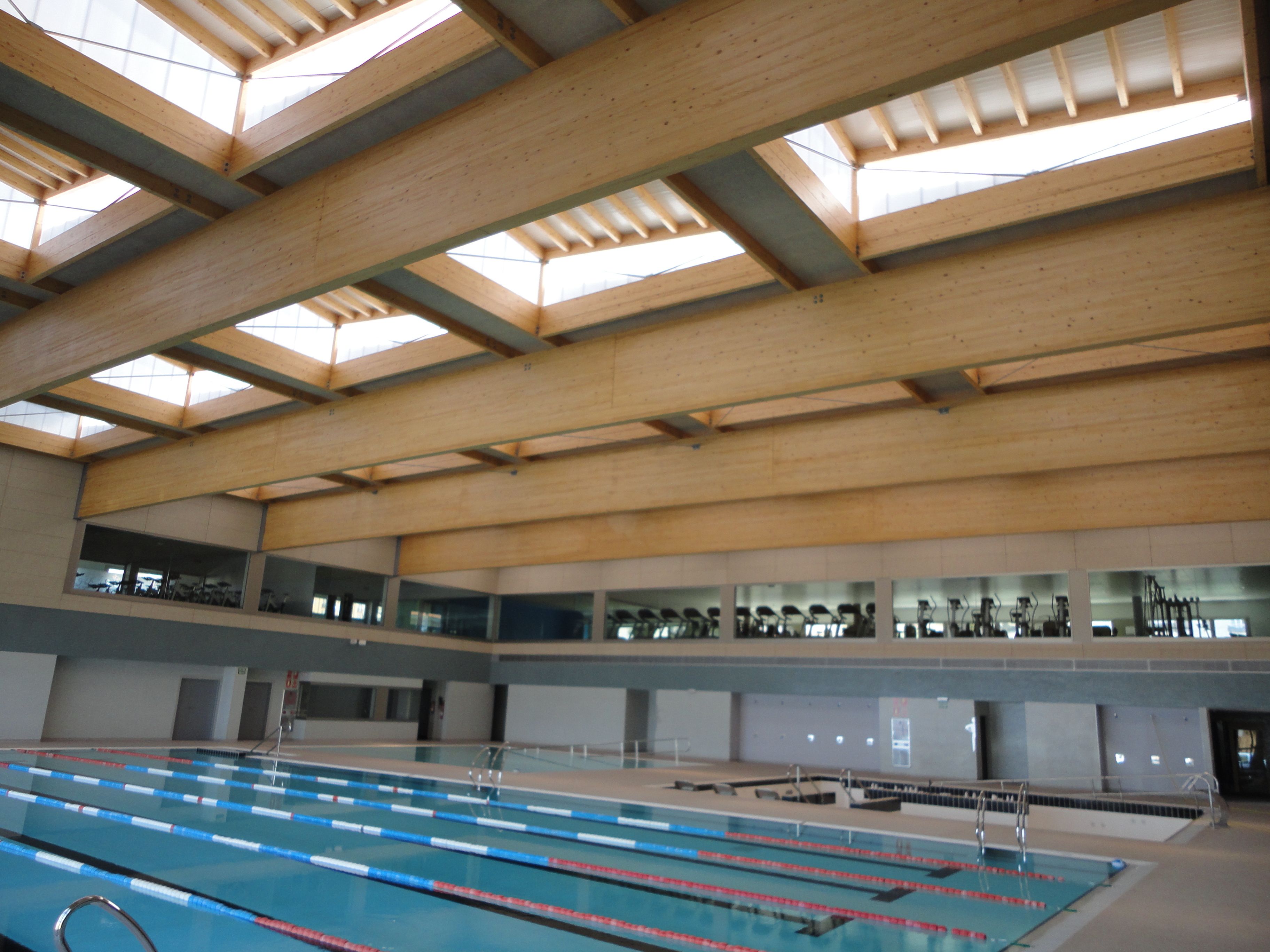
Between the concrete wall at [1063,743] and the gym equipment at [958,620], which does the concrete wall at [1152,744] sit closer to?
the concrete wall at [1063,743]

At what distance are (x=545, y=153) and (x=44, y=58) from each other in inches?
148

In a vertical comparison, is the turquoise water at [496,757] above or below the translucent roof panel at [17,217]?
below

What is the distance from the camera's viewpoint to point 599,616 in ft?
75.4

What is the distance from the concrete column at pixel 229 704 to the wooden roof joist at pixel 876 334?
963 cm

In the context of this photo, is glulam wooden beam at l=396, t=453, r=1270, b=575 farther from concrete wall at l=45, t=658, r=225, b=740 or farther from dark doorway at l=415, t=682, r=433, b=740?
concrete wall at l=45, t=658, r=225, b=740

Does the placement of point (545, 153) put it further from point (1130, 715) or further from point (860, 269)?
point (1130, 715)

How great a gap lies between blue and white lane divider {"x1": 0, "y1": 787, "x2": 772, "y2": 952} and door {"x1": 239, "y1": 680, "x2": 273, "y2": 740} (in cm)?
1024

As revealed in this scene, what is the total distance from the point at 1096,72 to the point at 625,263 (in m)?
4.55

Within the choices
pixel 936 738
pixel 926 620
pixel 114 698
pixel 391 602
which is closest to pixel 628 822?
pixel 936 738

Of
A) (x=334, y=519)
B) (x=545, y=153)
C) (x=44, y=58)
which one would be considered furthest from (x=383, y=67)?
(x=334, y=519)

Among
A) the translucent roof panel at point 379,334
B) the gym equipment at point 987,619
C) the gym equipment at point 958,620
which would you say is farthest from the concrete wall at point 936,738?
the translucent roof panel at point 379,334

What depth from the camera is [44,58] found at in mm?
6180

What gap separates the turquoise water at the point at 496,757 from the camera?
15898 millimetres

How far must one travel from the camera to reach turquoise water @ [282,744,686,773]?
15898 millimetres
